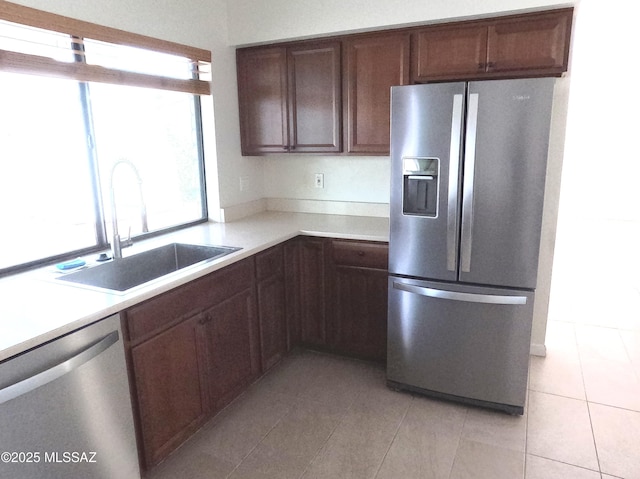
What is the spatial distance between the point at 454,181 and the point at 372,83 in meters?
0.93

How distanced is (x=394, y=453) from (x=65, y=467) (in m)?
1.37

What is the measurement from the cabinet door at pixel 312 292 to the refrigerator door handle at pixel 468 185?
2.92 feet

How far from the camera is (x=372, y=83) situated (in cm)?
277

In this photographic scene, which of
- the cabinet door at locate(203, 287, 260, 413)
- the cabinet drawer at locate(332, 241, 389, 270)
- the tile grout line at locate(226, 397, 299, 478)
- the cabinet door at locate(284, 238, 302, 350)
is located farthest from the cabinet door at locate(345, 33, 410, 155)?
the tile grout line at locate(226, 397, 299, 478)

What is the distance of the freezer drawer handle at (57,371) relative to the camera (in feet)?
4.39

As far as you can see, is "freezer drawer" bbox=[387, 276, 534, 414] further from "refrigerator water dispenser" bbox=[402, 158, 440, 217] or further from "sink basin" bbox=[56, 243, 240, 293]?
"sink basin" bbox=[56, 243, 240, 293]

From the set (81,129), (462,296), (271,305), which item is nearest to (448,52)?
(462,296)

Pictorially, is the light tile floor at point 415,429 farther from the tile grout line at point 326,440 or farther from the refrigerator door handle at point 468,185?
the refrigerator door handle at point 468,185

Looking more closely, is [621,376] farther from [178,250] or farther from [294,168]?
[178,250]

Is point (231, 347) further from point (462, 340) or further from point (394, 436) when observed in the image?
point (462, 340)

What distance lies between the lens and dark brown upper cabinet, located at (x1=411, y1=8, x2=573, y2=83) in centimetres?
233

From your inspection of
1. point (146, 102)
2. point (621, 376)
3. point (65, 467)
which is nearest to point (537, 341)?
point (621, 376)

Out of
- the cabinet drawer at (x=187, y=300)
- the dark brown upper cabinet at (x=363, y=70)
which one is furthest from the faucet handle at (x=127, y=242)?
the dark brown upper cabinet at (x=363, y=70)

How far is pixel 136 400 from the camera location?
1846 millimetres
